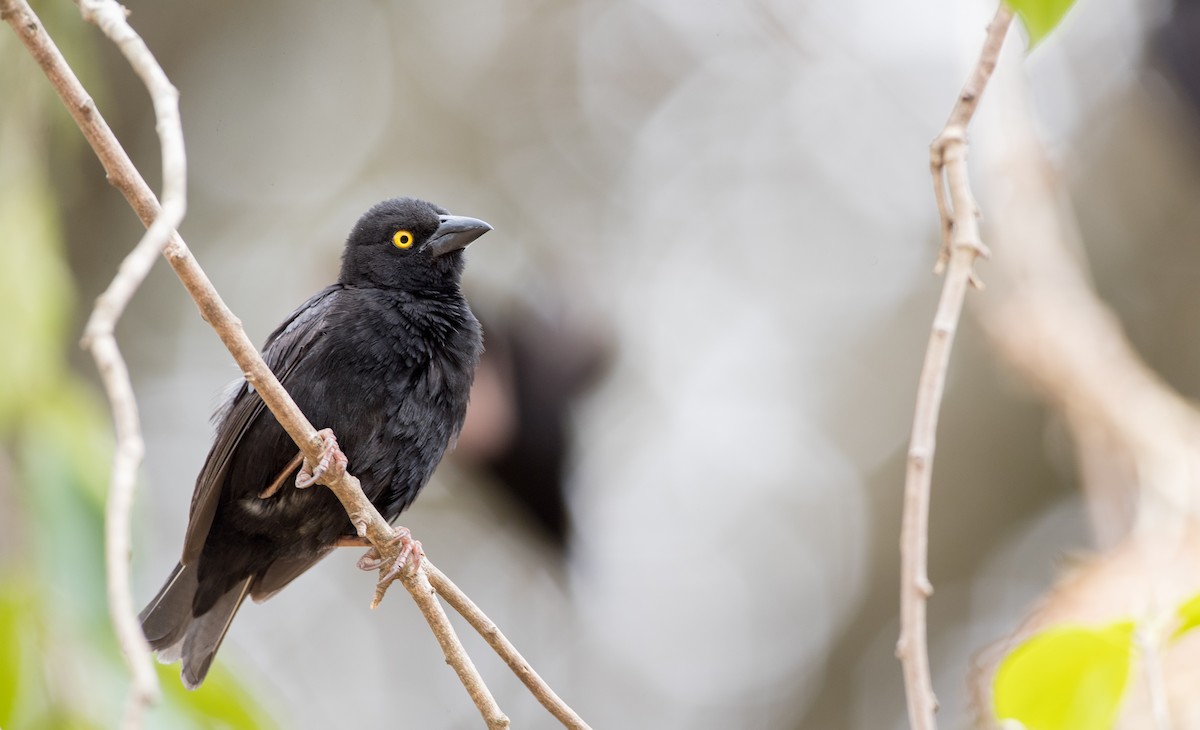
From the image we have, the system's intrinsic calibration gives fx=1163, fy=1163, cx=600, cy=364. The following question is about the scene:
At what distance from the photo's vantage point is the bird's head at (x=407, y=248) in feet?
12.5

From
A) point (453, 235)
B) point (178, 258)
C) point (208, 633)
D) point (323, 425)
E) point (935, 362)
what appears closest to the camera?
point (178, 258)

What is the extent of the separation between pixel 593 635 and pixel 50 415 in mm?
6656

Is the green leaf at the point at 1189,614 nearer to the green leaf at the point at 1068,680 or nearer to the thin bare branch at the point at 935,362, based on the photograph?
the green leaf at the point at 1068,680

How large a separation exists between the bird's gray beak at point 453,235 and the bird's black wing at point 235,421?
41 centimetres

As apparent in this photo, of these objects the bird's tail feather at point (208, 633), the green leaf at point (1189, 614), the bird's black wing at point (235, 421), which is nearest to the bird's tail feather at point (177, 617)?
the bird's tail feather at point (208, 633)

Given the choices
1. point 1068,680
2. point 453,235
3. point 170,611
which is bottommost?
point 1068,680

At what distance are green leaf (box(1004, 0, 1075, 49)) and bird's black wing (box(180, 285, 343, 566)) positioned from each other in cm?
236

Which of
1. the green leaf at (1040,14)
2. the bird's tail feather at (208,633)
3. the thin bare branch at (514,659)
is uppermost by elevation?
the green leaf at (1040,14)

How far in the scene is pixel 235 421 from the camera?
11.2 feet

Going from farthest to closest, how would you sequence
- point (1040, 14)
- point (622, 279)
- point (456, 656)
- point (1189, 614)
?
point (622, 279)
point (456, 656)
point (1189, 614)
point (1040, 14)

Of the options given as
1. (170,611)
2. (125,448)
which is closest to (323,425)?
(170,611)

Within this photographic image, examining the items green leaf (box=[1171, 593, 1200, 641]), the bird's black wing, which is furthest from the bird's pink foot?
green leaf (box=[1171, 593, 1200, 641])

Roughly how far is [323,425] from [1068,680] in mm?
2177

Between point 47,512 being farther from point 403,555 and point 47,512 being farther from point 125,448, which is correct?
point 125,448
